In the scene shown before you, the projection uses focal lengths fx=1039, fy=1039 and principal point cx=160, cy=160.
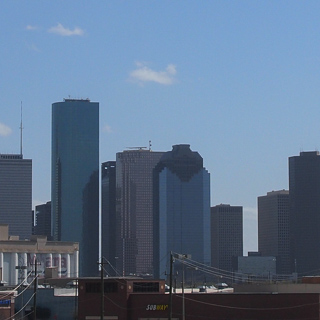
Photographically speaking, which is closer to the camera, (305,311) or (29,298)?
(305,311)

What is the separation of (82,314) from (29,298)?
15786 mm

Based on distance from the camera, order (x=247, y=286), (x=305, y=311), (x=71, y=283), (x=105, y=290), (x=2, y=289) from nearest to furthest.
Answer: (x=305, y=311)
(x=105, y=290)
(x=247, y=286)
(x=2, y=289)
(x=71, y=283)

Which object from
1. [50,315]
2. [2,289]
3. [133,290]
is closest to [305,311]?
[133,290]

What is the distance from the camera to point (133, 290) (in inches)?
4759

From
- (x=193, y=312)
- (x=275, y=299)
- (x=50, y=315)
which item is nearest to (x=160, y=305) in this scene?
(x=193, y=312)

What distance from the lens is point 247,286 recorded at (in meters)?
128

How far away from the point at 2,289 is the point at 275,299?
43008 millimetres

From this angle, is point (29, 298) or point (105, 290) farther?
point (29, 298)

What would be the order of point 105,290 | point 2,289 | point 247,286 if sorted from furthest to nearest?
point 2,289 < point 247,286 < point 105,290

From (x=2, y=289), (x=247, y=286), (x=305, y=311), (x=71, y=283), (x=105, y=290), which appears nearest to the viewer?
(x=305, y=311)

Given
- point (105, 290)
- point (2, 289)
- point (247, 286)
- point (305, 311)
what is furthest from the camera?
point (2, 289)

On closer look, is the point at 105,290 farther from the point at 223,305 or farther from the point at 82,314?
the point at 223,305

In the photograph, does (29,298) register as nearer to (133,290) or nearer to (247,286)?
(133,290)

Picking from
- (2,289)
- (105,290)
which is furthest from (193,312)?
(2,289)
